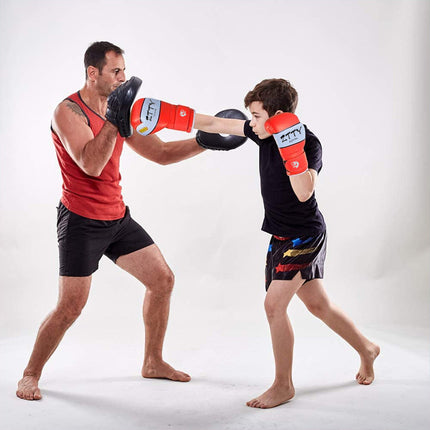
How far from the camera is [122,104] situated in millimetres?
3129

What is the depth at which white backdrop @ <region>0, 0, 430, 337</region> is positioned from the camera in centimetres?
532

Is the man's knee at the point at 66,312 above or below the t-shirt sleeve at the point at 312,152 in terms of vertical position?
below

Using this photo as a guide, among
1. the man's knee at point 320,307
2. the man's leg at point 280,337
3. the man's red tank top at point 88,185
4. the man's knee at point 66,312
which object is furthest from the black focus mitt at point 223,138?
the man's knee at point 66,312

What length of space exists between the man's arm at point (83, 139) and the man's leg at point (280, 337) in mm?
997

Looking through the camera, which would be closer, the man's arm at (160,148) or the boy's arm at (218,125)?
the boy's arm at (218,125)

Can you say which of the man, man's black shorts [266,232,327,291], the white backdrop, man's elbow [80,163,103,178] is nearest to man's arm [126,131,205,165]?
the man

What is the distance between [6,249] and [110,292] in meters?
0.94

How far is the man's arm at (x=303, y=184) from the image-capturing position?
9.84 ft

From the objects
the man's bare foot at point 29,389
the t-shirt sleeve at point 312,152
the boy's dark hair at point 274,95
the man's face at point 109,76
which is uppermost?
the man's face at point 109,76

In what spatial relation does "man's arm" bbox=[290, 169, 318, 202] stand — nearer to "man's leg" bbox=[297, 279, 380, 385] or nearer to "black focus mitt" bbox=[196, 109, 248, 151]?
"man's leg" bbox=[297, 279, 380, 385]

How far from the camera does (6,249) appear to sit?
17.7 ft

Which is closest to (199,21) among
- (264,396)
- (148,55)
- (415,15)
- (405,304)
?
(148,55)

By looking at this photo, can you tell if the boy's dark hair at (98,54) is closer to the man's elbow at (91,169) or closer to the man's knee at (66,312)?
the man's elbow at (91,169)

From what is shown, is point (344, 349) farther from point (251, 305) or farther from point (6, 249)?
point (6, 249)
